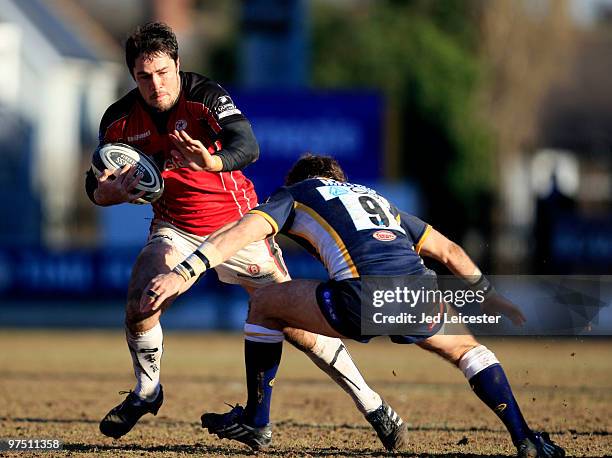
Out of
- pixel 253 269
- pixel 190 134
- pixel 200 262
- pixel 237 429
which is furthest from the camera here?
pixel 253 269

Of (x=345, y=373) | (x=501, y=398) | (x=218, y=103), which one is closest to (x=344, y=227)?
(x=345, y=373)

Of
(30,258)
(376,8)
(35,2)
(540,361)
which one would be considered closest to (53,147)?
(35,2)

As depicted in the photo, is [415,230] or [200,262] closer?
[200,262]

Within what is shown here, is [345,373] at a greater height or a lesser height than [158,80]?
lesser

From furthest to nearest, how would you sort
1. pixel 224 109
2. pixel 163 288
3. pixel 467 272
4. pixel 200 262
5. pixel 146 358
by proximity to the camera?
pixel 146 358 → pixel 224 109 → pixel 467 272 → pixel 200 262 → pixel 163 288

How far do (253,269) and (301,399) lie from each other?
3.04 meters

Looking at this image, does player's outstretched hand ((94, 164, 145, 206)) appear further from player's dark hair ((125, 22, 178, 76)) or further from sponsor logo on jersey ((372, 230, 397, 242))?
sponsor logo on jersey ((372, 230, 397, 242))

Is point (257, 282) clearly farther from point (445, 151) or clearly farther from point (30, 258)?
point (445, 151)

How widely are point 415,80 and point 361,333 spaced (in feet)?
75.5

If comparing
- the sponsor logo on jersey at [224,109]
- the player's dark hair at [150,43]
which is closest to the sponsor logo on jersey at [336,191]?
the sponsor logo on jersey at [224,109]

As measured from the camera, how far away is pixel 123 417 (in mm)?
7465

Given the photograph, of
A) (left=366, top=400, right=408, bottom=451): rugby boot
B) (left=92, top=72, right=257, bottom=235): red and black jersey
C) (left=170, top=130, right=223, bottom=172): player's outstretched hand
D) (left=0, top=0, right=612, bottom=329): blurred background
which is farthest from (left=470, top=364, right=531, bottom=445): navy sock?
(left=0, top=0, right=612, bottom=329): blurred background

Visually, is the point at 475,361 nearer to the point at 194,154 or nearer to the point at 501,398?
the point at 501,398

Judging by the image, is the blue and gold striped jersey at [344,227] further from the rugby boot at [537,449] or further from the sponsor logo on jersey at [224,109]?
the rugby boot at [537,449]
